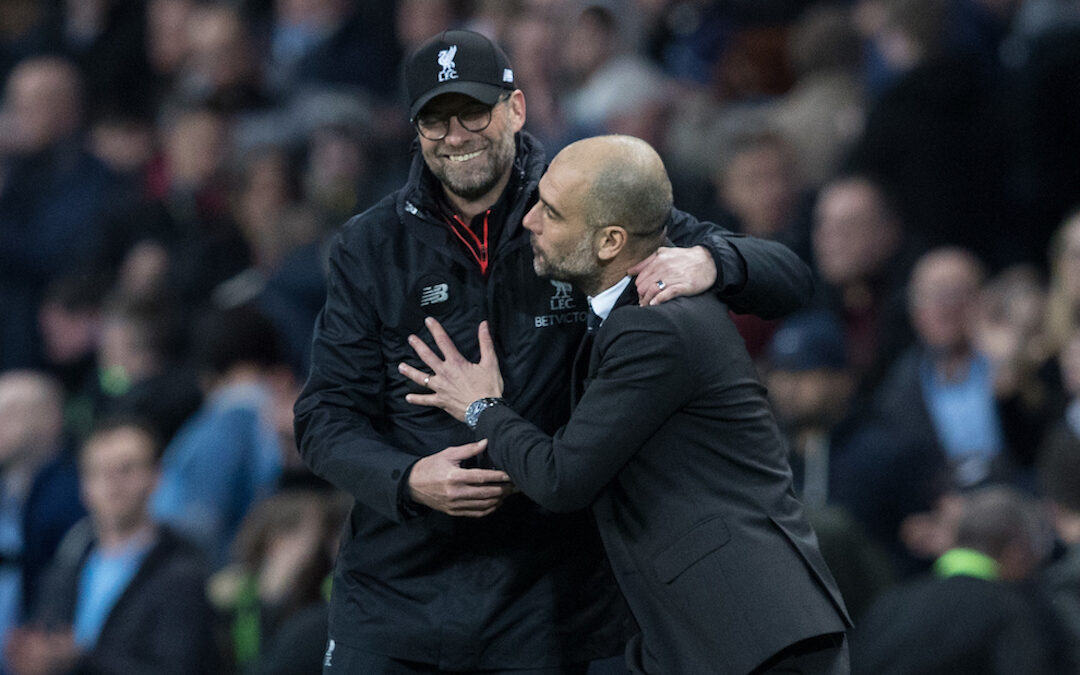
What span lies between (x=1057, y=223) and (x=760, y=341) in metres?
1.71

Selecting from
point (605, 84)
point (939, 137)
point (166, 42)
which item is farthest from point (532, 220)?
point (166, 42)

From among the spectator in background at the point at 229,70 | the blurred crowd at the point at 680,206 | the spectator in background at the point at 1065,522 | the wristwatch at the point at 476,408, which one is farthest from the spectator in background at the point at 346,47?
the wristwatch at the point at 476,408

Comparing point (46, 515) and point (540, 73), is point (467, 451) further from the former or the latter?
point (540, 73)

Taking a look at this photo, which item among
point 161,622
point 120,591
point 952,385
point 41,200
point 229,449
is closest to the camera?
point 161,622

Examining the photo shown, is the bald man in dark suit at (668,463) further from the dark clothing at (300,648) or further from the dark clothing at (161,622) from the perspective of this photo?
the dark clothing at (161,622)

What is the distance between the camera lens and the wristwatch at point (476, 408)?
3959 millimetres

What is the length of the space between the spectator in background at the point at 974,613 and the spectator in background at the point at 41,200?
595 centimetres

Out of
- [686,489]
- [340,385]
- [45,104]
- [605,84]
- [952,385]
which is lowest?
[952,385]

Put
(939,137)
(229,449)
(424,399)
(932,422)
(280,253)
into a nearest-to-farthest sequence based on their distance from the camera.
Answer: (424,399) → (932,422) → (229,449) → (939,137) → (280,253)

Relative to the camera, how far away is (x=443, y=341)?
4098 millimetres

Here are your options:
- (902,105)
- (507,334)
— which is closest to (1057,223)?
(902,105)

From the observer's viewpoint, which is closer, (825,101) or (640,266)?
(640,266)

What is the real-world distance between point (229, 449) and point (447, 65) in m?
3.87

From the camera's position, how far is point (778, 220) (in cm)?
785
